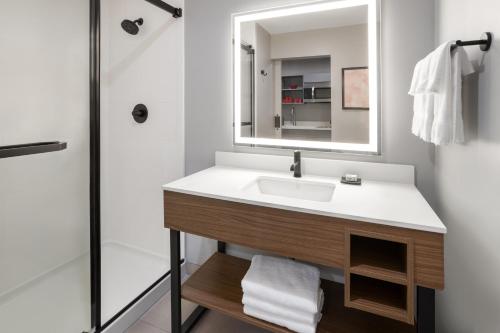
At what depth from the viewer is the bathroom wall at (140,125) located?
1.93 m

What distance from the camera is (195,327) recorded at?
156cm

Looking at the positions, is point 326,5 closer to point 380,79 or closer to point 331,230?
point 380,79

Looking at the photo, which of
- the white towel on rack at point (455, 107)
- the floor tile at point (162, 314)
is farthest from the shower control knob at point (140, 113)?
the white towel on rack at point (455, 107)

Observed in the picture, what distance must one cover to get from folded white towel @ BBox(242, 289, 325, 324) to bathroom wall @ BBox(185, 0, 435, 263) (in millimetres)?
705

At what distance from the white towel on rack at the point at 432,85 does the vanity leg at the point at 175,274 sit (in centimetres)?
116

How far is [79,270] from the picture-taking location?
1903 mm

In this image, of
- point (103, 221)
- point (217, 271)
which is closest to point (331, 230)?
point (217, 271)

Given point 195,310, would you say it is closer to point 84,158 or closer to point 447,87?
point 84,158

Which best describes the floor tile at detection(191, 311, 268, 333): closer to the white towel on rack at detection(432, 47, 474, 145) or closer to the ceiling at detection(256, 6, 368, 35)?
the white towel on rack at detection(432, 47, 474, 145)

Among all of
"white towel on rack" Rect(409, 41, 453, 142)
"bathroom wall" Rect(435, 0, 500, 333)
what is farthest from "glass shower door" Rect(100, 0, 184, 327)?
"bathroom wall" Rect(435, 0, 500, 333)

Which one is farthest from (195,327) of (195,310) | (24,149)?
(24,149)

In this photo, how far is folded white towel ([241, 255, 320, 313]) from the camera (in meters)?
1.14

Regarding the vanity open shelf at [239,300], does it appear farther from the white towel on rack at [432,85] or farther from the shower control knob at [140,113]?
the shower control knob at [140,113]

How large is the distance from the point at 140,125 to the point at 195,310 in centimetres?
133
